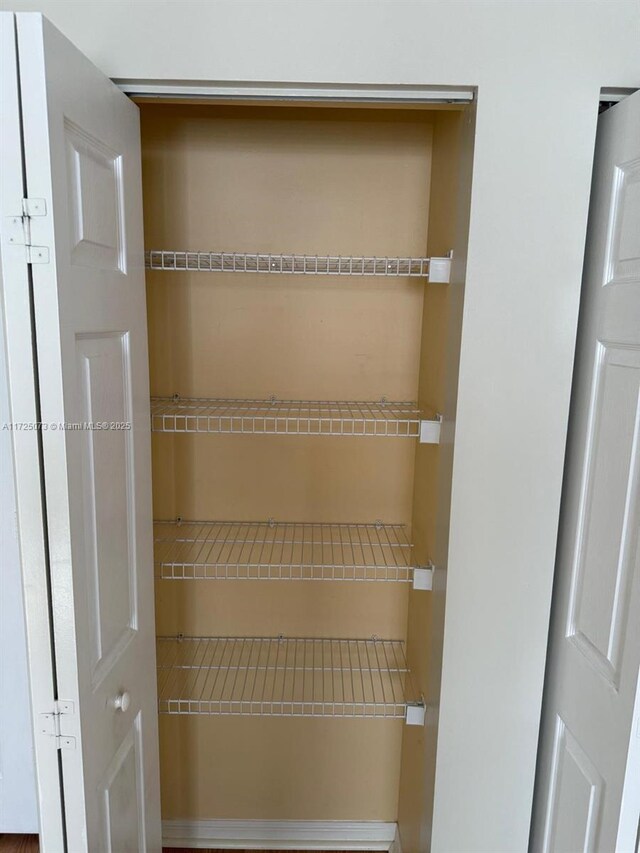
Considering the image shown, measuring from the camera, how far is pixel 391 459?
174 centimetres

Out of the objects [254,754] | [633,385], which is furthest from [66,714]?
[254,754]

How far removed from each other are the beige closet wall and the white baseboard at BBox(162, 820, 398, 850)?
14 centimetres

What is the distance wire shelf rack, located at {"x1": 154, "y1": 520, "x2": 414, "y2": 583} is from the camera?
1696 mm

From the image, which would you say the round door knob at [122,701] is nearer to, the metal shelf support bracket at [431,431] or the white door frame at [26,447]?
the white door frame at [26,447]

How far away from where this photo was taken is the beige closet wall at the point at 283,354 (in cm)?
160

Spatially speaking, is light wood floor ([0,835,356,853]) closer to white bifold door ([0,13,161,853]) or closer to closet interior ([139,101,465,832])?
closet interior ([139,101,465,832])

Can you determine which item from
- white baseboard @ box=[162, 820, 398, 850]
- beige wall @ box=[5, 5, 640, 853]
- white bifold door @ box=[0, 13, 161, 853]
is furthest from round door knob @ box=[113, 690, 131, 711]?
white baseboard @ box=[162, 820, 398, 850]

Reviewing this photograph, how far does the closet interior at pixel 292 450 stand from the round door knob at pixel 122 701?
410 millimetres

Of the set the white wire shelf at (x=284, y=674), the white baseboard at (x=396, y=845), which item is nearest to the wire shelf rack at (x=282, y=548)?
the white wire shelf at (x=284, y=674)

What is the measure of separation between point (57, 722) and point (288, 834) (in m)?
1.43

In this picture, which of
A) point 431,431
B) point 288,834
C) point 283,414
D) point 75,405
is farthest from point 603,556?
point 288,834

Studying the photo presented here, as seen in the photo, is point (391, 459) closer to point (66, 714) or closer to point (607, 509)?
point (607, 509)

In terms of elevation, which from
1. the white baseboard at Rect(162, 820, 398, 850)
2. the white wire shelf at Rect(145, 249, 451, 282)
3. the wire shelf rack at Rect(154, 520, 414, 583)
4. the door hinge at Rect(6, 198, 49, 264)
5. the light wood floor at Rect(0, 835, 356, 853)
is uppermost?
the white wire shelf at Rect(145, 249, 451, 282)

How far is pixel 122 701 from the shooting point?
1092 mm
